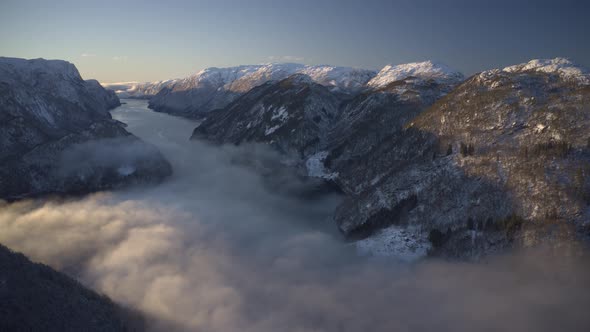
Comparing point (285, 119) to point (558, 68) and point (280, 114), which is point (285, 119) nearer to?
point (280, 114)

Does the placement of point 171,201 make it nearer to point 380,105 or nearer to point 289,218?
point 289,218

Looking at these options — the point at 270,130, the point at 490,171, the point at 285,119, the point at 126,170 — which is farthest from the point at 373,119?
the point at 126,170

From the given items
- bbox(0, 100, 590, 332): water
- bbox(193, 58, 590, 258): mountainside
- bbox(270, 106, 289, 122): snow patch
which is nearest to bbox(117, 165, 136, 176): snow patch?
bbox(0, 100, 590, 332): water

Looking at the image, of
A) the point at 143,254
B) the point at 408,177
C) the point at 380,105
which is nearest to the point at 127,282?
the point at 143,254

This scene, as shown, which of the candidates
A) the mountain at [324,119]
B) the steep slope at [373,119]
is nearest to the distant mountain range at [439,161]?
the steep slope at [373,119]

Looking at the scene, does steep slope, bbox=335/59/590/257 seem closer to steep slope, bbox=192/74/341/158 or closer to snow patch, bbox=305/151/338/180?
snow patch, bbox=305/151/338/180

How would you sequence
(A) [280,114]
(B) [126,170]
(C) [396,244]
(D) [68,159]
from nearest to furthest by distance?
(C) [396,244], (D) [68,159], (B) [126,170], (A) [280,114]

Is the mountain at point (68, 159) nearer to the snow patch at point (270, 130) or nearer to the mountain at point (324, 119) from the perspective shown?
the snow patch at point (270, 130)
